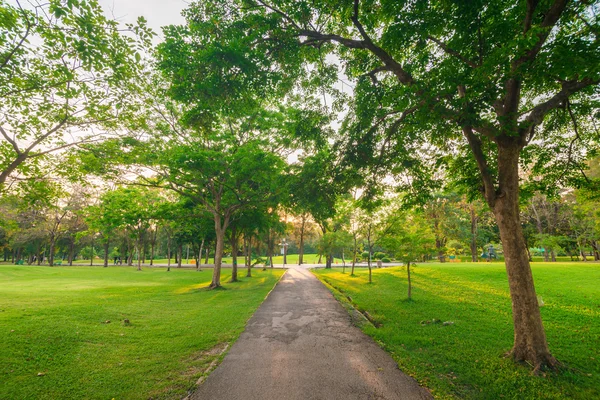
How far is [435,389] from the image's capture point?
180 inches

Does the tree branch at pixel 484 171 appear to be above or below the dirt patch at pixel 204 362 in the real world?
above

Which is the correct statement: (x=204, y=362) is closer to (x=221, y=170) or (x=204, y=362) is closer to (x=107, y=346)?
(x=107, y=346)

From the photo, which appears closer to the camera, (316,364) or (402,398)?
(402,398)

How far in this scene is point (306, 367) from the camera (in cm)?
536

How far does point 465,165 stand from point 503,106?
276cm

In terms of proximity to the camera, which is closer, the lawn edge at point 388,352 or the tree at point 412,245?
the lawn edge at point 388,352

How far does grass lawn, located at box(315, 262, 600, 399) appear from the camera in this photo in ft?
15.6

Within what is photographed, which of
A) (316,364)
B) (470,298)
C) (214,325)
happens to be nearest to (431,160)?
(316,364)

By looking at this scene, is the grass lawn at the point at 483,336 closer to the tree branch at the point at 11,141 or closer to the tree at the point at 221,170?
the tree at the point at 221,170

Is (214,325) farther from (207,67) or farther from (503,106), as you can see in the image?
(503,106)

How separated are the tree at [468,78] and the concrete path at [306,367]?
3383 millimetres

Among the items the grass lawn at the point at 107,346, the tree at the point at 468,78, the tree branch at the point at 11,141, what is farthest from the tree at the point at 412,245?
the tree branch at the point at 11,141

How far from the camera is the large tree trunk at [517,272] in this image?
18.2 ft

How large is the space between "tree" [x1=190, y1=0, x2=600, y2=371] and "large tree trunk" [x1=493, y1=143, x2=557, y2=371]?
0.02 m
